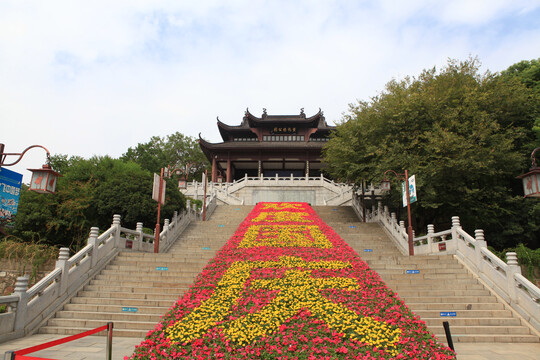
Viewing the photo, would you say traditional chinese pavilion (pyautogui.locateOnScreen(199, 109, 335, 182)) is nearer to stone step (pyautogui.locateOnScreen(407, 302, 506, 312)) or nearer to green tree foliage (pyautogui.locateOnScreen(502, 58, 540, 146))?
green tree foliage (pyautogui.locateOnScreen(502, 58, 540, 146))

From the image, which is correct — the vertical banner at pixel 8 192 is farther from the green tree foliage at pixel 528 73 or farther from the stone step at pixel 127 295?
the green tree foliage at pixel 528 73

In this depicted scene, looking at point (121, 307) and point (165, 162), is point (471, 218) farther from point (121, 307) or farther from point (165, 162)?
point (165, 162)

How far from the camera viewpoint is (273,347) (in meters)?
4.60

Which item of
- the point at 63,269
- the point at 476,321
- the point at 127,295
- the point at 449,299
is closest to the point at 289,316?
the point at 476,321

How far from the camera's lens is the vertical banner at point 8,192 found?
5391 millimetres

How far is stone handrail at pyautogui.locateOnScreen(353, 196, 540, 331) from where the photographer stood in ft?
23.3

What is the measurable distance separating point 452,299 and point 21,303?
9.38 meters

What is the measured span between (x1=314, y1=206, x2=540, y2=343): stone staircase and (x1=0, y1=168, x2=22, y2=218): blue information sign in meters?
8.15

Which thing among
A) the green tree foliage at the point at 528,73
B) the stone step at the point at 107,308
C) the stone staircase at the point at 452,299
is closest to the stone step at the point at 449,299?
the stone staircase at the point at 452,299

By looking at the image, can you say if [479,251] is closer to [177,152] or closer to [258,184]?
[258,184]

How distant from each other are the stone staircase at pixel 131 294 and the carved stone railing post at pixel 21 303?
512 millimetres

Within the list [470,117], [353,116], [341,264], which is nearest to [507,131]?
[470,117]

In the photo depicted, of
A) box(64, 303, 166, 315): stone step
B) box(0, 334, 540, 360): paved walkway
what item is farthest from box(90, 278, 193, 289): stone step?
box(0, 334, 540, 360): paved walkway

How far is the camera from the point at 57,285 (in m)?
7.66
